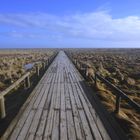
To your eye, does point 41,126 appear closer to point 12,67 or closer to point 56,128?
point 56,128

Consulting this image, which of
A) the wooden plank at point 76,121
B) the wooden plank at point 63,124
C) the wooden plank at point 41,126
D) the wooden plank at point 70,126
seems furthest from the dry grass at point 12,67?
the wooden plank at point 70,126

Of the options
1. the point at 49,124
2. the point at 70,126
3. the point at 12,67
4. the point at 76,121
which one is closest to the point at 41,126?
the point at 49,124

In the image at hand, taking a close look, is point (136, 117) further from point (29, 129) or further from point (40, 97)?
point (29, 129)

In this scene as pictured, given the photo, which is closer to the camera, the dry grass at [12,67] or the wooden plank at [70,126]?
the wooden plank at [70,126]

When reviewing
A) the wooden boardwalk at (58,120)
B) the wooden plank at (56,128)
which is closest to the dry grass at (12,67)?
the wooden boardwalk at (58,120)

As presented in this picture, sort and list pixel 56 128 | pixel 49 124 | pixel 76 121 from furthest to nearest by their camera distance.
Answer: pixel 76 121 → pixel 49 124 → pixel 56 128

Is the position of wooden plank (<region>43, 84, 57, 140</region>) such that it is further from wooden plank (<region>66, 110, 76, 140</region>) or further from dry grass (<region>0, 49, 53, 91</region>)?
dry grass (<region>0, 49, 53, 91</region>)

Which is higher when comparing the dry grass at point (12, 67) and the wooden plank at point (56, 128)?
the wooden plank at point (56, 128)

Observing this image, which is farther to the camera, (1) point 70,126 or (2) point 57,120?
(2) point 57,120

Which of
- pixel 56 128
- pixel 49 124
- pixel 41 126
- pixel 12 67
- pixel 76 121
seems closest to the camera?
pixel 56 128

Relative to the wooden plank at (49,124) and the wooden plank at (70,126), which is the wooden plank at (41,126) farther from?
the wooden plank at (70,126)

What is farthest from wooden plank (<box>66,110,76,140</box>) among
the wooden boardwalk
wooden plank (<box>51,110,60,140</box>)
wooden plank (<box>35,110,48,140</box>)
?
wooden plank (<box>35,110,48,140</box>)

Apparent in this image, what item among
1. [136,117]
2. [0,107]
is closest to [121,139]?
[0,107]

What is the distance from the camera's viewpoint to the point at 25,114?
6961 millimetres
